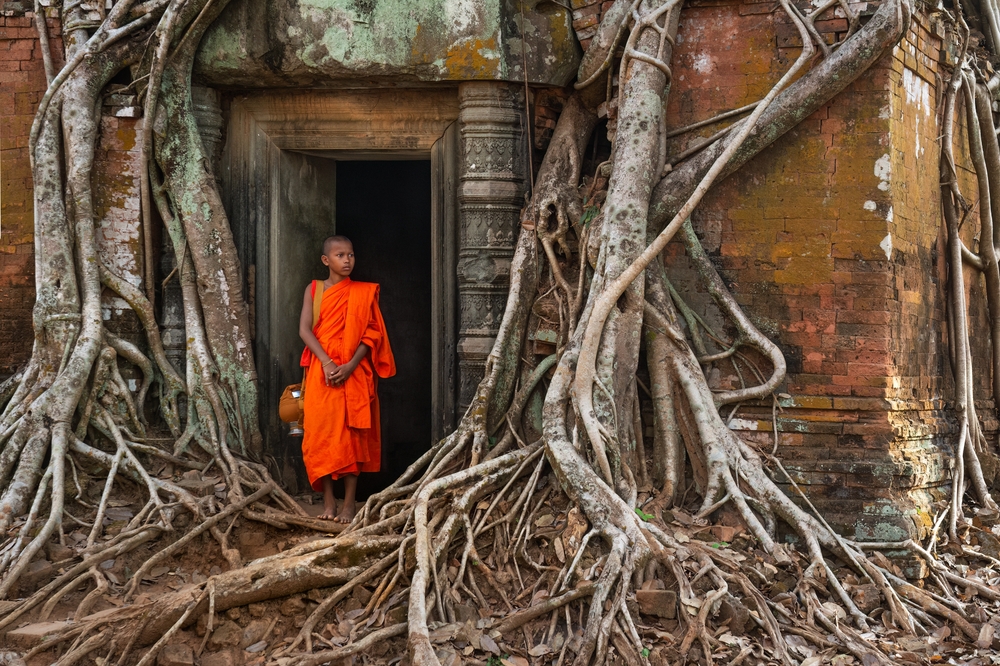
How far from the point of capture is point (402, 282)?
26.7 feet

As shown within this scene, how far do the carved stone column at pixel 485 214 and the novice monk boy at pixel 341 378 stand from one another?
1.62ft

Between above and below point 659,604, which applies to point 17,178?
above

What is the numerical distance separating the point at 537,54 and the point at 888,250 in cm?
210

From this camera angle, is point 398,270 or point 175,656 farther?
point 398,270

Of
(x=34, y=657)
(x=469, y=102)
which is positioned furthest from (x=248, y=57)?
(x=34, y=657)

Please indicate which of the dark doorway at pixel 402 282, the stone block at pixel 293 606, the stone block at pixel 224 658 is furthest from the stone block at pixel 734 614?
the dark doorway at pixel 402 282

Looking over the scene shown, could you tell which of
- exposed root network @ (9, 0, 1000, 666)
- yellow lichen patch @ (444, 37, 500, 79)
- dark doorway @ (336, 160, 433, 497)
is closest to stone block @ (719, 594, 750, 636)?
exposed root network @ (9, 0, 1000, 666)

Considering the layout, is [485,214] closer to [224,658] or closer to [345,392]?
[345,392]

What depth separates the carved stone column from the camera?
18.7 ft

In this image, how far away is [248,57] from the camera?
5641mm

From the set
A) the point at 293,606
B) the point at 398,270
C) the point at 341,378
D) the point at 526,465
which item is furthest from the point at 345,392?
the point at 398,270

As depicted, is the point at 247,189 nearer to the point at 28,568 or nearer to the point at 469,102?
the point at 469,102

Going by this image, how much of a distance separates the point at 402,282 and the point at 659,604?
4531 millimetres

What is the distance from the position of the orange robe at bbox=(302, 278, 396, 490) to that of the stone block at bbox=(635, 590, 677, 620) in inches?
79.7
